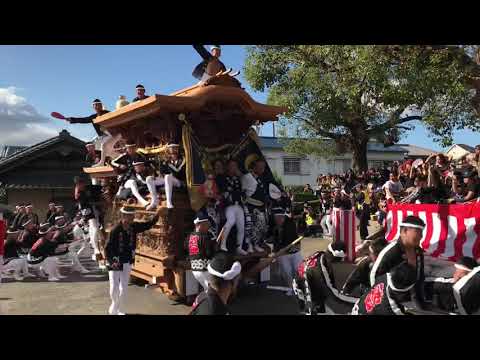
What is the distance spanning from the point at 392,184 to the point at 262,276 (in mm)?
5906

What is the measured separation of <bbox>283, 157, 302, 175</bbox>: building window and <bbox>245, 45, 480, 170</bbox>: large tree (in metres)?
11.7

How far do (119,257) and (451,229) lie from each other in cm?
A: 554

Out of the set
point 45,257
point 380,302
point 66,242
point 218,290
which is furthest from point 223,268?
point 66,242

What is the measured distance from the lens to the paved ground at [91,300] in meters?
6.27

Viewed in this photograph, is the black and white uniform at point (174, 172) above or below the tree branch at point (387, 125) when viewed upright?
below

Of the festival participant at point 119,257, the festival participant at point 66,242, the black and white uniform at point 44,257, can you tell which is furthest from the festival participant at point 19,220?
the festival participant at point 119,257

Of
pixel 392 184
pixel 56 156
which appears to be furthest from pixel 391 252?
pixel 56 156

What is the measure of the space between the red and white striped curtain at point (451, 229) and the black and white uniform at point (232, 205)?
106 inches

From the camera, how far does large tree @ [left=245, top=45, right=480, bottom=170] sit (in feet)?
31.4

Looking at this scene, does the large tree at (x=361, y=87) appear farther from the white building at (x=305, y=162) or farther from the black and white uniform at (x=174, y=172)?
the white building at (x=305, y=162)

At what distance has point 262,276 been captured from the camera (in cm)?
765

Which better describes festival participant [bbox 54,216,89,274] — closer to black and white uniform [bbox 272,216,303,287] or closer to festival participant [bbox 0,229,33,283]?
festival participant [bbox 0,229,33,283]

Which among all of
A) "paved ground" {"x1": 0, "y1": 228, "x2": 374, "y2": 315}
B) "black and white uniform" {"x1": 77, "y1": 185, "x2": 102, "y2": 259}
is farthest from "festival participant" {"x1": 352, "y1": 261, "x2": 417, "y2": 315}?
"black and white uniform" {"x1": 77, "y1": 185, "x2": 102, "y2": 259}

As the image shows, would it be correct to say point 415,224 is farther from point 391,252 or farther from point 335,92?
point 335,92
